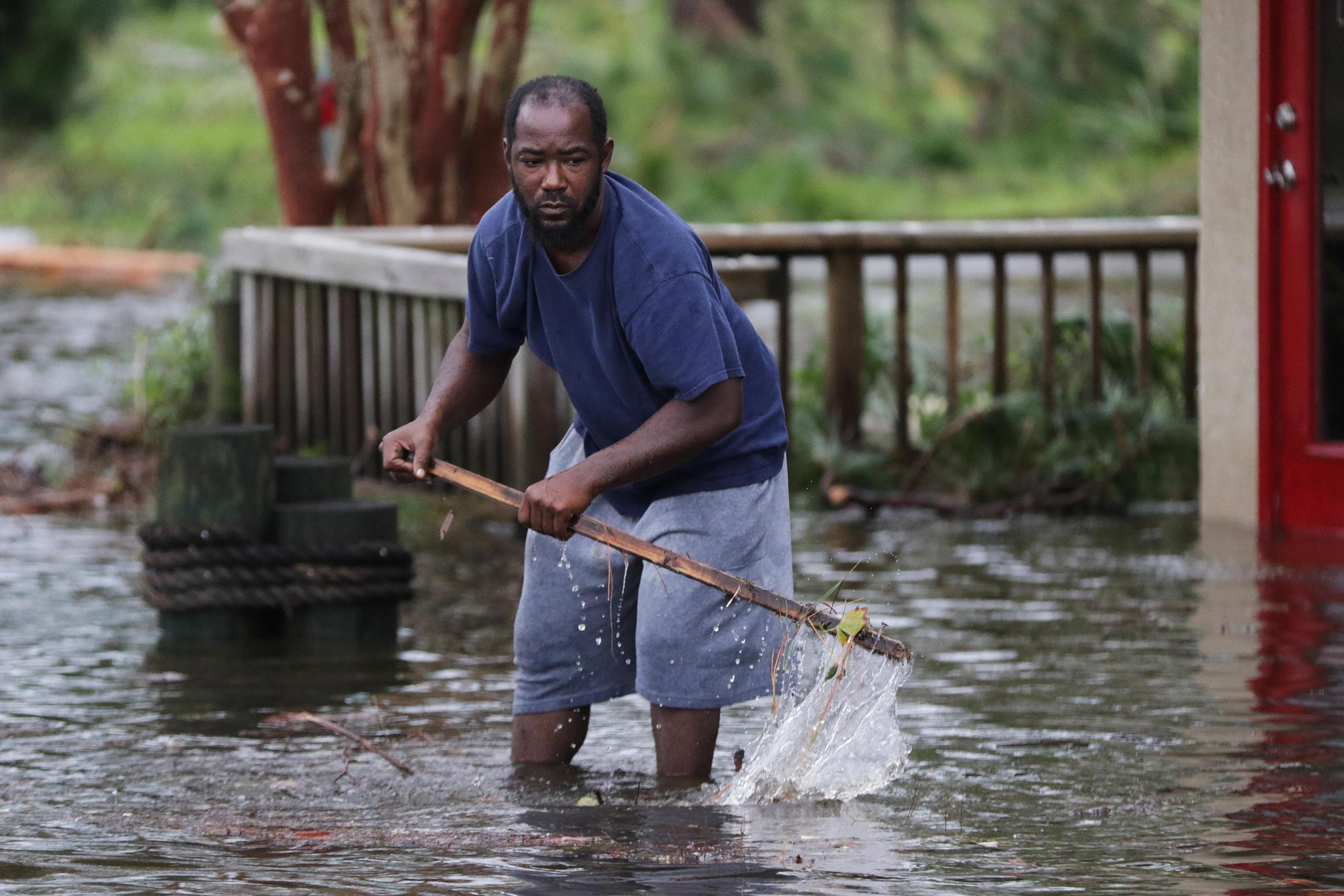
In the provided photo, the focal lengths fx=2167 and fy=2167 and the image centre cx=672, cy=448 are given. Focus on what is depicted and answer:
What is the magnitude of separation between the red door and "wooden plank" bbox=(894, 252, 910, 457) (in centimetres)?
182

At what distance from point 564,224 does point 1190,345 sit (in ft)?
19.1

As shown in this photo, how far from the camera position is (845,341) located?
1020 cm

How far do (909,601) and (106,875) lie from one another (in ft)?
12.6

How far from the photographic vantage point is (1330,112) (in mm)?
8352

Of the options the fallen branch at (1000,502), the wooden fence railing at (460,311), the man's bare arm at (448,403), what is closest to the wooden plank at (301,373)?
the wooden fence railing at (460,311)

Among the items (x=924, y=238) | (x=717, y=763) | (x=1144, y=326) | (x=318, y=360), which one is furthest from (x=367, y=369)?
(x=717, y=763)

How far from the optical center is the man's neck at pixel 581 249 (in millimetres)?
4672

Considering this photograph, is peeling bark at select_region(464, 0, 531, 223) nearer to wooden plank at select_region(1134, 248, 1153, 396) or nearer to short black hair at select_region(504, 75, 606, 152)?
wooden plank at select_region(1134, 248, 1153, 396)

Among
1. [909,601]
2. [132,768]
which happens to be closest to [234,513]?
[132,768]

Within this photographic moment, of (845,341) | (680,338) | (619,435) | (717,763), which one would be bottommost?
(717,763)

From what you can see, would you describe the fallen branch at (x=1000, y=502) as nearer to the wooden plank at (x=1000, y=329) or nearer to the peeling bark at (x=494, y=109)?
the wooden plank at (x=1000, y=329)

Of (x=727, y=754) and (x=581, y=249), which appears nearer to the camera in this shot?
(x=581, y=249)

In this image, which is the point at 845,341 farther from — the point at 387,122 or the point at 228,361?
the point at 228,361

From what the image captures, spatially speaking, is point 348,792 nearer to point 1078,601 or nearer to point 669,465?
point 669,465
